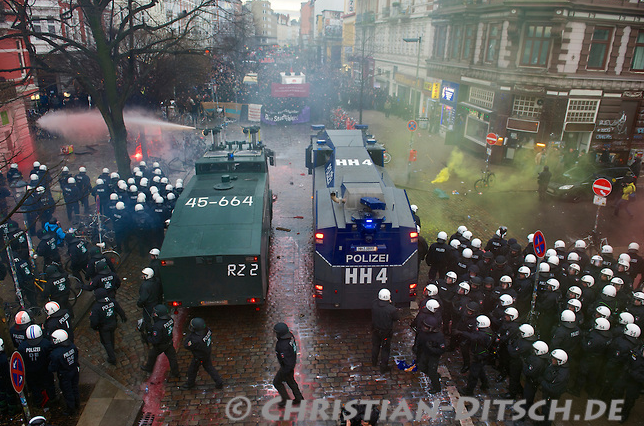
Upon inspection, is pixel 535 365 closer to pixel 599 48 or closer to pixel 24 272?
pixel 24 272

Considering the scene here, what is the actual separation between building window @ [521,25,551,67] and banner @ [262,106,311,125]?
1796 centimetres

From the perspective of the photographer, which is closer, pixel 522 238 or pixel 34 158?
pixel 522 238

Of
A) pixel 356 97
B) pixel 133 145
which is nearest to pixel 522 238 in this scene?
pixel 133 145

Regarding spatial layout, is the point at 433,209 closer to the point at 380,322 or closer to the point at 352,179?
the point at 352,179

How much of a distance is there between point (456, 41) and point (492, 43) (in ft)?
15.8

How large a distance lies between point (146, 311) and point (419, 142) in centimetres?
2506

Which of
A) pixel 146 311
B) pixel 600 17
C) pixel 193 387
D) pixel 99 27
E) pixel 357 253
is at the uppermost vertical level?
pixel 600 17

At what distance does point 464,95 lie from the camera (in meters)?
28.9

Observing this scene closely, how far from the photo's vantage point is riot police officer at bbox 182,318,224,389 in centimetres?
765

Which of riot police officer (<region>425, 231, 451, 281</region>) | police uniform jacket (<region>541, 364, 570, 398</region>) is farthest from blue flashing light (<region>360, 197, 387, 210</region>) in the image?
police uniform jacket (<region>541, 364, 570, 398</region>)

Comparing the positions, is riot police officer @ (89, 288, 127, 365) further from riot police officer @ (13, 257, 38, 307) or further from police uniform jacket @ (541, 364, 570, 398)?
police uniform jacket @ (541, 364, 570, 398)

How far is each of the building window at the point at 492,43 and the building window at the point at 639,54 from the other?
6527 millimetres

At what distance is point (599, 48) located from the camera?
22.1m

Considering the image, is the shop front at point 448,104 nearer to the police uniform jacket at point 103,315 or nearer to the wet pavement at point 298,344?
the wet pavement at point 298,344
